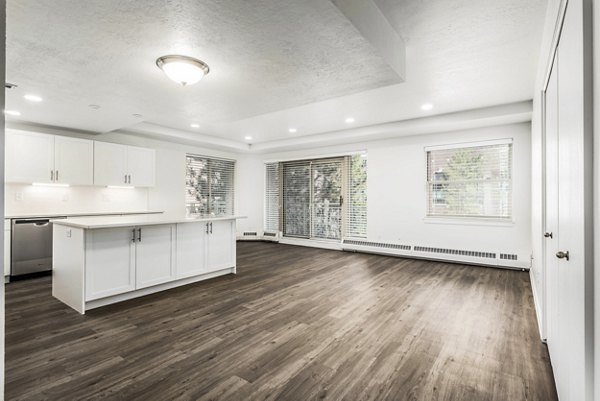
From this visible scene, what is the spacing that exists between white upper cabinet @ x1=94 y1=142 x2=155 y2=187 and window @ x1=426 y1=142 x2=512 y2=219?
5.65 m

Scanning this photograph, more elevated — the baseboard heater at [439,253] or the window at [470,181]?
the window at [470,181]

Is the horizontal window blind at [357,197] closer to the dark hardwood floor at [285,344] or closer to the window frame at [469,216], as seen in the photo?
the window frame at [469,216]

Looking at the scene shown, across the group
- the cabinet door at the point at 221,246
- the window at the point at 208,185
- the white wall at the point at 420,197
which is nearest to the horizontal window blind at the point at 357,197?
the white wall at the point at 420,197

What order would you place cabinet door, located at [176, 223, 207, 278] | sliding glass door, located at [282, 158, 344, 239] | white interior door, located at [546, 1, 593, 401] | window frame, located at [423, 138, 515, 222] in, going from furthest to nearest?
sliding glass door, located at [282, 158, 344, 239] < window frame, located at [423, 138, 515, 222] < cabinet door, located at [176, 223, 207, 278] < white interior door, located at [546, 1, 593, 401]

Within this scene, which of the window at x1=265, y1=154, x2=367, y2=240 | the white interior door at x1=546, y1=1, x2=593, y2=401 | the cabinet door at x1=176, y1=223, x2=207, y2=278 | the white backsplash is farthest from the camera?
the window at x1=265, y1=154, x2=367, y2=240

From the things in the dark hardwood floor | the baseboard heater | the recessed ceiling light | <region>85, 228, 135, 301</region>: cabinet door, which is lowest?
the dark hardwood floor

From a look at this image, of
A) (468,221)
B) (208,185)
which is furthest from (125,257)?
(468,221)

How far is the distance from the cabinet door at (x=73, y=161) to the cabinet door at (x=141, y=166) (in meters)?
0.65

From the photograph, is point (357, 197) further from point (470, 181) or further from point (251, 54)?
point (251, 54)

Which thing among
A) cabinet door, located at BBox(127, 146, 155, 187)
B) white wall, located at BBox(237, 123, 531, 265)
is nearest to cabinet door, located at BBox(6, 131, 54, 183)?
cabinet door, located at BBox(127, 146, 155, 187)

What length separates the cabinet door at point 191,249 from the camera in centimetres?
400

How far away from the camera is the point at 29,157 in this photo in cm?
459

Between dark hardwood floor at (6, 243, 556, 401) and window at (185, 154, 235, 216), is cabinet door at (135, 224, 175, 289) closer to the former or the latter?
dark hardwood floor at (6, 243, 556, 401)

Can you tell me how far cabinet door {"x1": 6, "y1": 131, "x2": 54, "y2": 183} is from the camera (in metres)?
4.43
